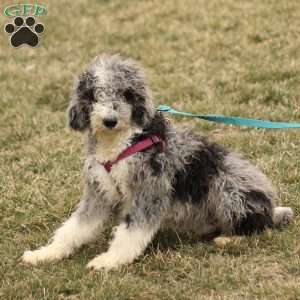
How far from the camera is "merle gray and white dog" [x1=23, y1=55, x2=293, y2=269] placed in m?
4.75

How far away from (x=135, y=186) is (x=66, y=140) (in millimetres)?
2887

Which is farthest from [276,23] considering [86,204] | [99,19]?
[86,204]

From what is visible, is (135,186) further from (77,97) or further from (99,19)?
(99,19)

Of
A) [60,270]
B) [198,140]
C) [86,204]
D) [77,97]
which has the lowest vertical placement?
[60,270]

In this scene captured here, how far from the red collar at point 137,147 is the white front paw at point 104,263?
1.97ft

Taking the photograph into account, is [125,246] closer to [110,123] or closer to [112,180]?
[112,180]

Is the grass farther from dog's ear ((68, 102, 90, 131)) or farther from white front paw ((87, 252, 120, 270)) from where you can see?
dog's ear ((68, 102, 90, 131))

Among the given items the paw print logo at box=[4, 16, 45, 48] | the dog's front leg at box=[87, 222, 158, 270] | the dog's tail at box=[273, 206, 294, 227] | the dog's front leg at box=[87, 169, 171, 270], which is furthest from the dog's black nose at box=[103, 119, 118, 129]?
the dog's tail at box=[273, 206, 294, 227]

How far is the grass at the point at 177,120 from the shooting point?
462cm

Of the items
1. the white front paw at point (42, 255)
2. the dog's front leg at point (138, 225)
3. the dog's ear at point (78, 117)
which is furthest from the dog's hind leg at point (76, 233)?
the dog's ear at point (78, 117)

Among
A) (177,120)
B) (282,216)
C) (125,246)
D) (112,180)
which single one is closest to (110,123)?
(112,180)

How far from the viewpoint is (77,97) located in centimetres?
486

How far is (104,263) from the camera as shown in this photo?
4.80 m

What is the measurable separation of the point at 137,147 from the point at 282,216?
132 cm
